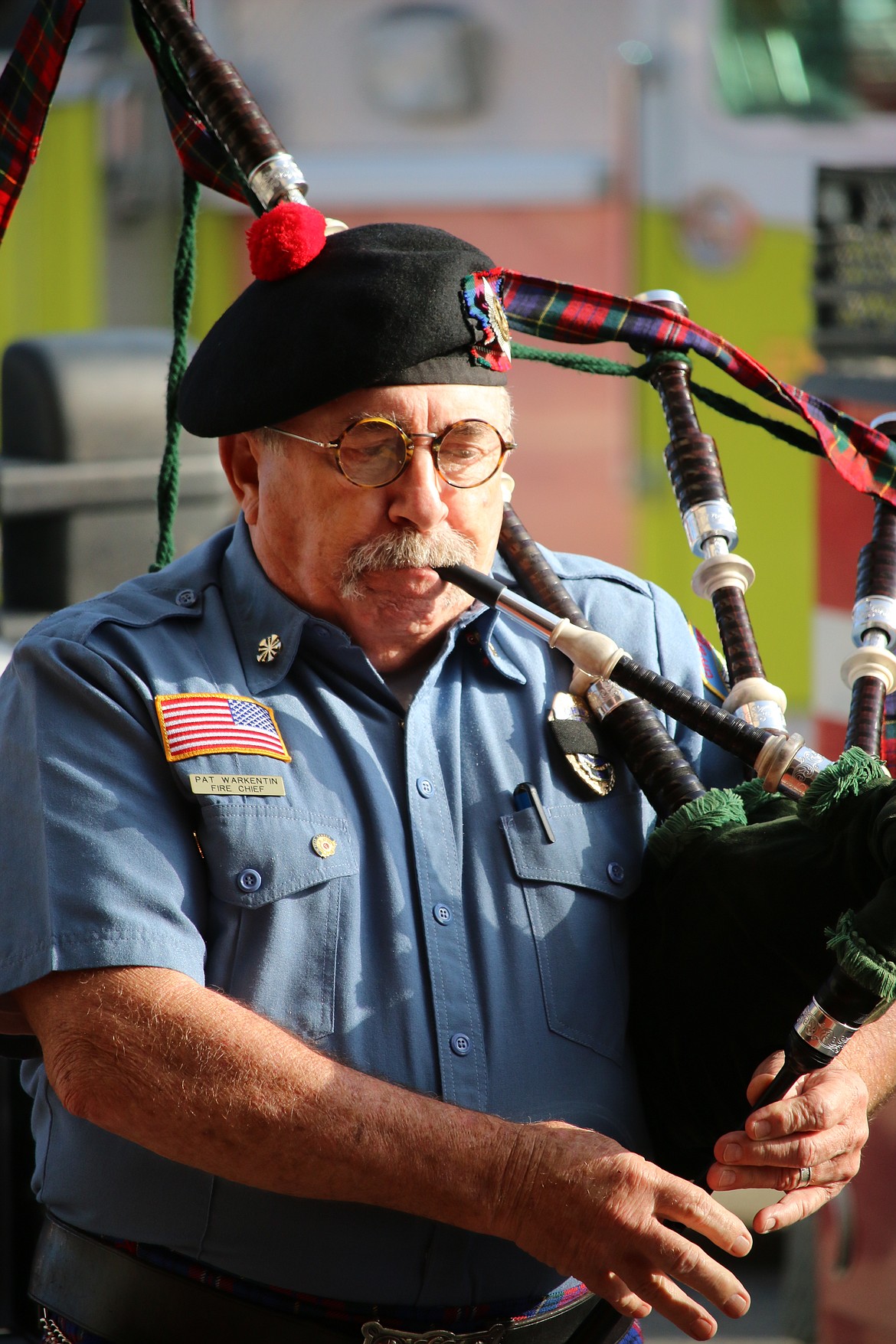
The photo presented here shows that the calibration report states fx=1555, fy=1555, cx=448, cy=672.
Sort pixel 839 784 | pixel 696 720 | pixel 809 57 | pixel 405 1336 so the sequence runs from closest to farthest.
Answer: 1. pixel 839 784
2. pixel 405 1336
3. pixel 696 720
4. pixel 809 57

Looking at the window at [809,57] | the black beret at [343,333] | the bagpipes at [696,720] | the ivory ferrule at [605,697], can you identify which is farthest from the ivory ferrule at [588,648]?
the window at [809,57]

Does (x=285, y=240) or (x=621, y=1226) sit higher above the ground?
(x=285, y=240)

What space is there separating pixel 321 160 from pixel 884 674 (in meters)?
3.62

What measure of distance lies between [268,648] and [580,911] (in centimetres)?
49

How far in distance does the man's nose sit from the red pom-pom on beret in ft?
0.89

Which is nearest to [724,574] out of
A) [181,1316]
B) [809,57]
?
[181,1316]

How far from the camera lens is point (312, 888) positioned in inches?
67.8

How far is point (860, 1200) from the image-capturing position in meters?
3.07

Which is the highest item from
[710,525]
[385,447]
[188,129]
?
[188,129]

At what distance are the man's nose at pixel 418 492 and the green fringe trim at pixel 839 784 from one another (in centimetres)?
54

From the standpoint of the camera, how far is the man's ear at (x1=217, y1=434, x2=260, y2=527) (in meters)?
1.96

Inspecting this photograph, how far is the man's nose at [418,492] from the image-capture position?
1.82 m

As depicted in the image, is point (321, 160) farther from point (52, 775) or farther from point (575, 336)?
point (52, 775)

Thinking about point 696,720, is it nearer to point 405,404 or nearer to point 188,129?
point 405,404
